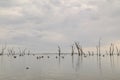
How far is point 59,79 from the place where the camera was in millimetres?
34250

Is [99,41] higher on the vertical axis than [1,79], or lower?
higher

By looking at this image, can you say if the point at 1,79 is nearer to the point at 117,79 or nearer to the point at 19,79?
the point at 19,79

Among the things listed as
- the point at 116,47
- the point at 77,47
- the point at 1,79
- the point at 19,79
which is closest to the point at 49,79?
the point at 19,79

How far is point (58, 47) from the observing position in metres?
129

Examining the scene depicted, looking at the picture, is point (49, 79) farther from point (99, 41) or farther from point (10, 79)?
point (99, 41)

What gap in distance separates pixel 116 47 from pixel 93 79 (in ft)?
355

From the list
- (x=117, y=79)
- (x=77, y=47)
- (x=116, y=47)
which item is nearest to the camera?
(x=117, y=79)

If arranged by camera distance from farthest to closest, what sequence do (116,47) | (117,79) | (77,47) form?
(116,47), (77,47), (117,79)

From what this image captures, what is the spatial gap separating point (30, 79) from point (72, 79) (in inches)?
198

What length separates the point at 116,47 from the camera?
459ft

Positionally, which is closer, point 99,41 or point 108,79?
point 108,79

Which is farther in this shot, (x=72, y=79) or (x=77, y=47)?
(x=77, y=47)

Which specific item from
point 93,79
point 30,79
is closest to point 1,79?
point 30,79

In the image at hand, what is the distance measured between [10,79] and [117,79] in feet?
41.6
